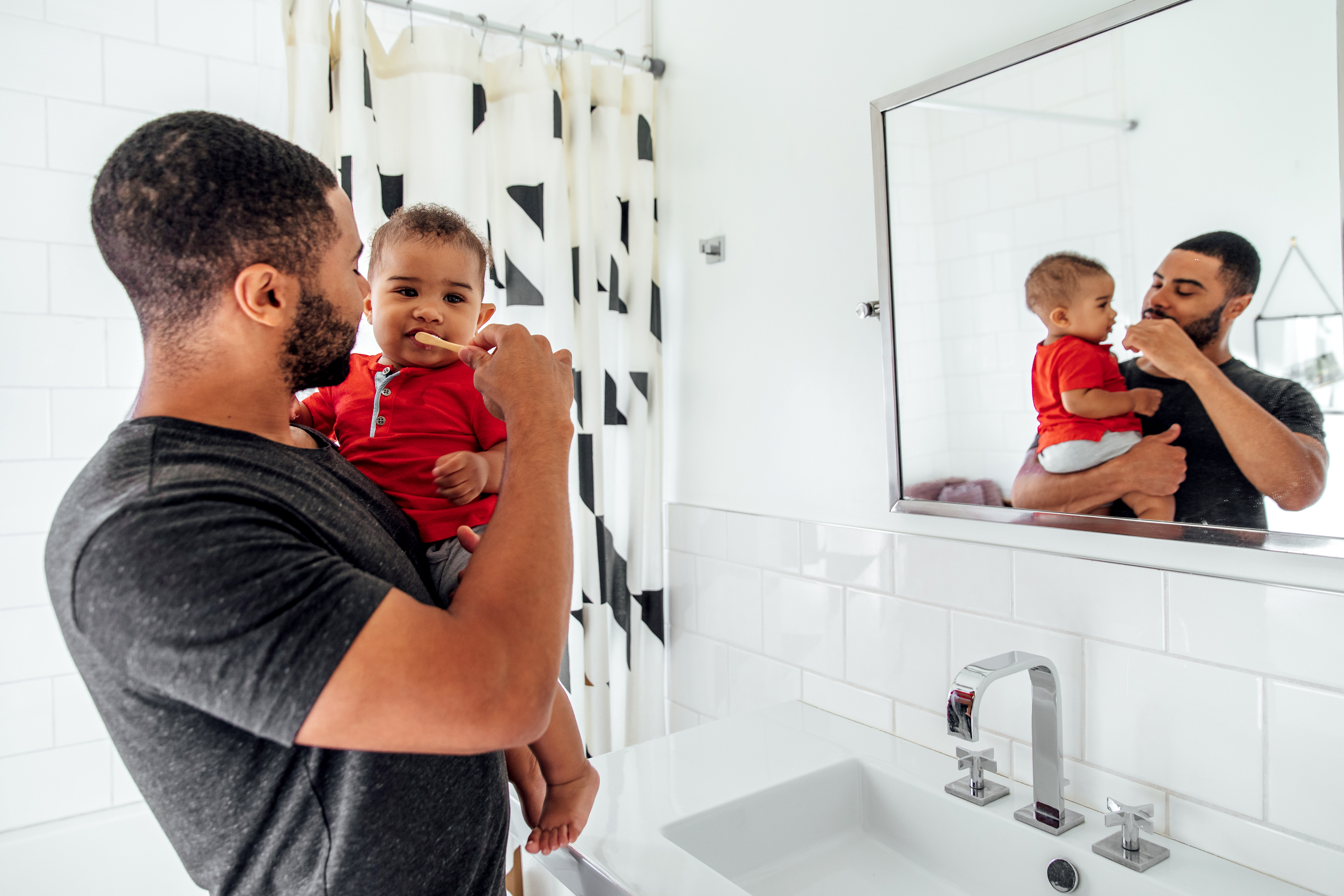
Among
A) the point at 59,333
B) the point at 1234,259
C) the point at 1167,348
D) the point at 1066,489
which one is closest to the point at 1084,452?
the point at 1066,489

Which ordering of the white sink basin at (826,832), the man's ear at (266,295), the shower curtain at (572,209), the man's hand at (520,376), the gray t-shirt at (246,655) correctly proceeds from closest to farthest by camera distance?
the gray t-shirt at (246,655) → the man's ear at (266,295) → the man's hand at (520,376) → the white sink basin at (826,832) → the shower curtain at (572,209)

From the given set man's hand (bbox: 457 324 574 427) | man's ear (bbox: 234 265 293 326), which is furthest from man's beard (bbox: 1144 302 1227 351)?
man's ear (bbox: 234 265 293 326)

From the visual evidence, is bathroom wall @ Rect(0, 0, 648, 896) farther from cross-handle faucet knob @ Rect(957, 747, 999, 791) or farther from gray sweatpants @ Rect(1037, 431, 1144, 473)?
cross-handle faucet knob @ Rect(957, 747, 999, 791)

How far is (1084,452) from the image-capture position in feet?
3.28

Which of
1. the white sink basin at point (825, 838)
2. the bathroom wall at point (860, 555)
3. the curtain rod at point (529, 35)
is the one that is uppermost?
the curtain rod at point (529, 35)

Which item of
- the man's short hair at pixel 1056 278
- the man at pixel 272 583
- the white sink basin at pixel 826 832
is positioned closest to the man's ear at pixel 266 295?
the man at pixel 272 583

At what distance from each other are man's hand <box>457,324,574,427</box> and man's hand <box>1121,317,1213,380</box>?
2.10ft

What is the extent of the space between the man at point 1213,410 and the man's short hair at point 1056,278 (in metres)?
0.08

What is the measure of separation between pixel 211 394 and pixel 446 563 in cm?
35

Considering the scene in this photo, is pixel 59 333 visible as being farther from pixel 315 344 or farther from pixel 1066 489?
pixel 1066 489

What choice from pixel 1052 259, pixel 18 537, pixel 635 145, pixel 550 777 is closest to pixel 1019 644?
pixel 1052 259

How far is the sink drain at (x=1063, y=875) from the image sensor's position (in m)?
0.95

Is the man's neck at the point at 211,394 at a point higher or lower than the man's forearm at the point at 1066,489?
higher

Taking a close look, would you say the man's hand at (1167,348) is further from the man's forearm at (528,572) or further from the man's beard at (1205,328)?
the man's forearm at (528,572)
